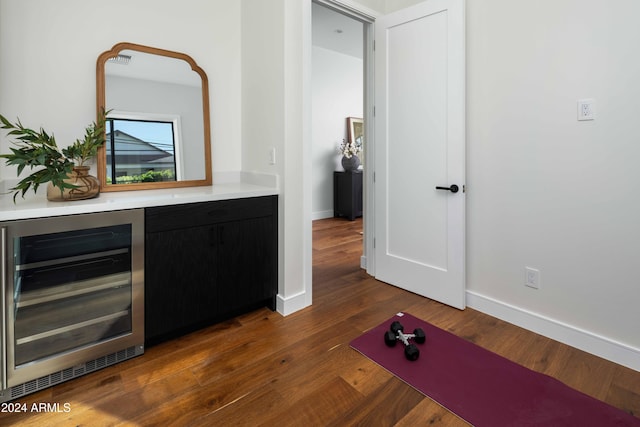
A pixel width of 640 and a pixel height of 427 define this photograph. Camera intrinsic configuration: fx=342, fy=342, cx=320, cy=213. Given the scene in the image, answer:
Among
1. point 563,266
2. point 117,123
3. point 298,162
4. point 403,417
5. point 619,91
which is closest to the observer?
point 403,417

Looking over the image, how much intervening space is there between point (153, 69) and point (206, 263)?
143 centimetres

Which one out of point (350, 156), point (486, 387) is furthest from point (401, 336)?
point (350, 156)

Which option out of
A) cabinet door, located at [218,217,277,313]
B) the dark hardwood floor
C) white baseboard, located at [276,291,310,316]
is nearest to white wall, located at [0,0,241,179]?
cabinet door, located at [218,217,277,313]

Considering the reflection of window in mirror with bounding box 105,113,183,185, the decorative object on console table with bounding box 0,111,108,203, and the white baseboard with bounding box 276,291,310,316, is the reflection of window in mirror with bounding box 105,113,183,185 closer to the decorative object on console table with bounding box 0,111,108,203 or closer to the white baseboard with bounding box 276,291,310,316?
the decorative object on console table with bounding box 0,111,108,203

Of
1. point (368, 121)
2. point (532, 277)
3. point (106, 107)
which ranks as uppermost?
point (368, 121)

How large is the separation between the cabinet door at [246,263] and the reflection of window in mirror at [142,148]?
0.70m

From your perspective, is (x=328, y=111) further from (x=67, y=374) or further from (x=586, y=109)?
(x=67, y=374)

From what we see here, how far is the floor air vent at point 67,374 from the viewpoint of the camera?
5.19 feet

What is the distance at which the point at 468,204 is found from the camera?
2.53 meters

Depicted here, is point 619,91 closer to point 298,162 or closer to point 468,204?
point 468,204

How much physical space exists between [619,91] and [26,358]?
3.25 meters

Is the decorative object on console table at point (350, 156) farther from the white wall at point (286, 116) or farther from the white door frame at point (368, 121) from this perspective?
the white wall at point (286, 116)

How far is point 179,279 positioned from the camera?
6.70 feet

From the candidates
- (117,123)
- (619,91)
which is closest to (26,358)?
(117,123)
